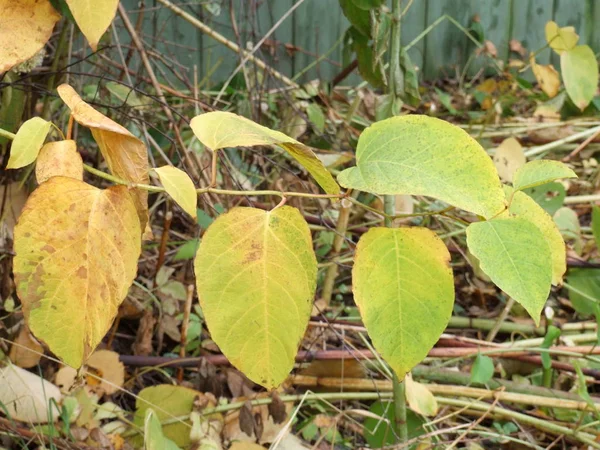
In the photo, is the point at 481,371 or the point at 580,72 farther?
the point at 580,72

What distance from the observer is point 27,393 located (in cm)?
92

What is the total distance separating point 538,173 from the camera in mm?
540

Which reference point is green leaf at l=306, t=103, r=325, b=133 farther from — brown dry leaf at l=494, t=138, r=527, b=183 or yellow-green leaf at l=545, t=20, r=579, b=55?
yellow-green leaf at l=545, t=20, r=579, b=55

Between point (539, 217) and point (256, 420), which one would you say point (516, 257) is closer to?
point (539, 217)

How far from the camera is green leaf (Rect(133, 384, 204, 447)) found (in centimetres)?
97

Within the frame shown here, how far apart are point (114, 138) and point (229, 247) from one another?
119 mm

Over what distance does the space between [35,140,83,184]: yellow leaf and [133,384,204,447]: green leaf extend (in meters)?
0.57

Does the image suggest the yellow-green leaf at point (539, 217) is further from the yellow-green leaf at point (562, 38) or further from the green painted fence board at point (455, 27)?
the green painted fence board at point (455, 27)

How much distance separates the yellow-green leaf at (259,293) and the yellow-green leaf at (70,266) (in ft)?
0.18

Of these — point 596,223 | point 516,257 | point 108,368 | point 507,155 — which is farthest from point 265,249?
point 507,155

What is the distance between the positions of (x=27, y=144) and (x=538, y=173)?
0.37 meters

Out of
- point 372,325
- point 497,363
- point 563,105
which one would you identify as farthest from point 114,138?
point 563,105

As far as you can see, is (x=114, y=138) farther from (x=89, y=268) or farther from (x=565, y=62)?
(x=565, y=62)

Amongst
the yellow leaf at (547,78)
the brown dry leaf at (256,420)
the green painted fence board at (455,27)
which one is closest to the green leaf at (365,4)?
the brown dry leaf at (256,420)
